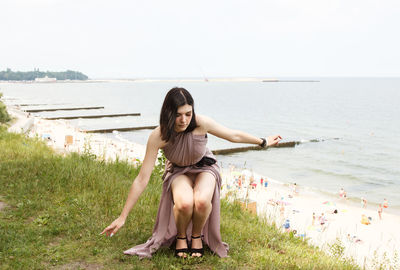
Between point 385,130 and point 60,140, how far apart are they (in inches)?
1735

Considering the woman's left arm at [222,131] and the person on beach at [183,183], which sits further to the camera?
the woman's left arm at [222,131]

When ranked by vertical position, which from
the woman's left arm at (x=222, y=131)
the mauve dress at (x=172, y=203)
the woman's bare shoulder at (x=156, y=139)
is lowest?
the mauve dress at (x=172, y=203)

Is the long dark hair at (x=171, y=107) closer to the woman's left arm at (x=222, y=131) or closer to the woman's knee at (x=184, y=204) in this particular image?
the woman's left arm at (x=222, y=131)

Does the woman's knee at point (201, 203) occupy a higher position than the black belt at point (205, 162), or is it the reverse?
the black belt at point (205, 162)

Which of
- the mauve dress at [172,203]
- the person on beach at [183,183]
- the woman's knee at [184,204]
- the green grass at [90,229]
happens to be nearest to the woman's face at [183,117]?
the person on beach at [183,183]

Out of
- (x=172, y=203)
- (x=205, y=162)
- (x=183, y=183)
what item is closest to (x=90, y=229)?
(x=172, y=203)

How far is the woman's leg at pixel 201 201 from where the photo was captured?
3.55 m

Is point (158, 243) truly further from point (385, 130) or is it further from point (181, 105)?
point (385, 130)

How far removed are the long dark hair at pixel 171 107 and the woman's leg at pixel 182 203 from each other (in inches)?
20.8

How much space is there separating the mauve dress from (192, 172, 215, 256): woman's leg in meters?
0.12

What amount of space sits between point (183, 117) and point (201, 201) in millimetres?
858

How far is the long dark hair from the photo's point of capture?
3.42m

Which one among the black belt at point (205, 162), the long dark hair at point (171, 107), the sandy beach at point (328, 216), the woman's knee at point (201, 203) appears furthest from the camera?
the sandy beach at point (328, 216)

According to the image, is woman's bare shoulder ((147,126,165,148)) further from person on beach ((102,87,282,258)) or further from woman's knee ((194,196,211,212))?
woman's knee ((194,196,211,212))
